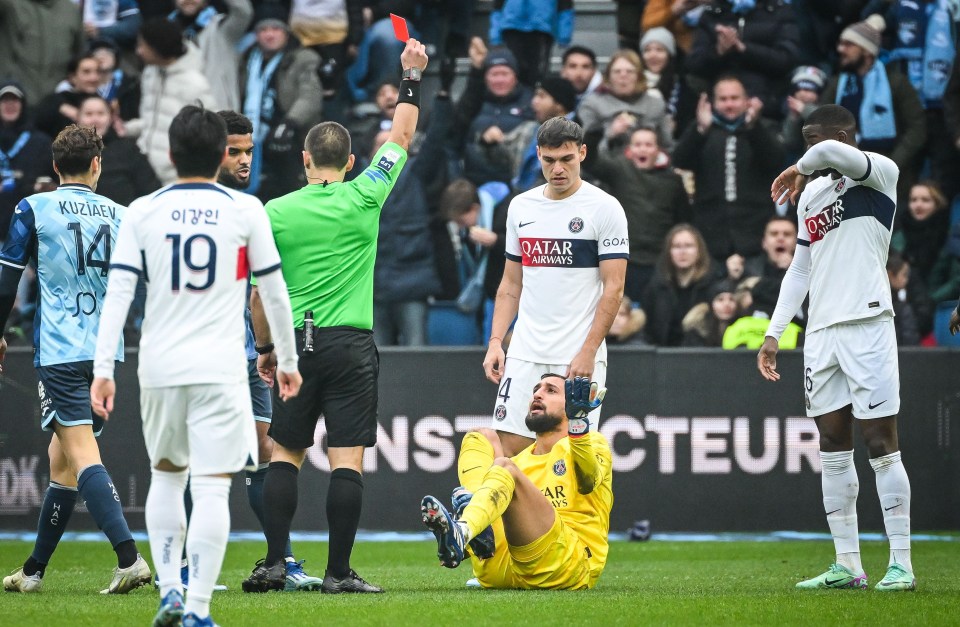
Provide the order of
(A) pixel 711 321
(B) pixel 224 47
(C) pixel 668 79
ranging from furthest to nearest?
1. (B) pixel 224 47
2. (C) pixel 668 79
3. (A) pixel 711 321

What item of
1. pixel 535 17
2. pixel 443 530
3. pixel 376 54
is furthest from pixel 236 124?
pixel 376 54

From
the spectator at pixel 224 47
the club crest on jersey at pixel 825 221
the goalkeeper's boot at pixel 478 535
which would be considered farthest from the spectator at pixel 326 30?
the goalkeeper's boot at pixel 478 535

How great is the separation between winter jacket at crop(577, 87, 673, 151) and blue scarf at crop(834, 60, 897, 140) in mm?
1768

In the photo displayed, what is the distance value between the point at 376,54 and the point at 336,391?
873cm

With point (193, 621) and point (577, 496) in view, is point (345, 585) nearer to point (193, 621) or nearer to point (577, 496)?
point (577, 496)

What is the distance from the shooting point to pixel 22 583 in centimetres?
781

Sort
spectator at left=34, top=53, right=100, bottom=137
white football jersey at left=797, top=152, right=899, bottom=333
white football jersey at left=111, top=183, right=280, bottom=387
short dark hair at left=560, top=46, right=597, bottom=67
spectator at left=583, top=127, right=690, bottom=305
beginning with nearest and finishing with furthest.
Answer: white football jersey at left=111, top=183, right=280, bottom=387 < white football jersey at left=797, top=152, right=899, bottom=333 < spectator at left=583, top=127, right=690, bottom=305 < short dark hair at left=560, top=46, right=597, bottom=67 < spectator at left=34, top=53, right=100, bottom=137

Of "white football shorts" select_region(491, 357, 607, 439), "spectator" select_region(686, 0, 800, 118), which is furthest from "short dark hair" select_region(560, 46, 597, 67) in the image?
"white football shorts" select_region(491, 357, 607, 439)

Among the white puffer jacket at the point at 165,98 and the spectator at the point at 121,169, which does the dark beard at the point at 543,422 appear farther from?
the white puffer jacket at the point at 165,98

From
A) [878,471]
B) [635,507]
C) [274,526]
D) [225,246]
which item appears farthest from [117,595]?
[635,507]

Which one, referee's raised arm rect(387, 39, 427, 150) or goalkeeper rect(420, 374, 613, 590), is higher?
referee's raised arm rect(387, 39, 427, 150)

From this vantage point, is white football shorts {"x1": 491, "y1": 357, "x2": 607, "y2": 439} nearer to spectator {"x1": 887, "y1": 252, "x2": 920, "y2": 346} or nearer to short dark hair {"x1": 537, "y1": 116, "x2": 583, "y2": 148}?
short dark hair {"x1": 537, "y1": 116, "x2": 583, "y2": 148}

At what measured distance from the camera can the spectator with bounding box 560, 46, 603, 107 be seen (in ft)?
47.9

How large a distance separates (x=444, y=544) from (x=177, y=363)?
5.50 feet
